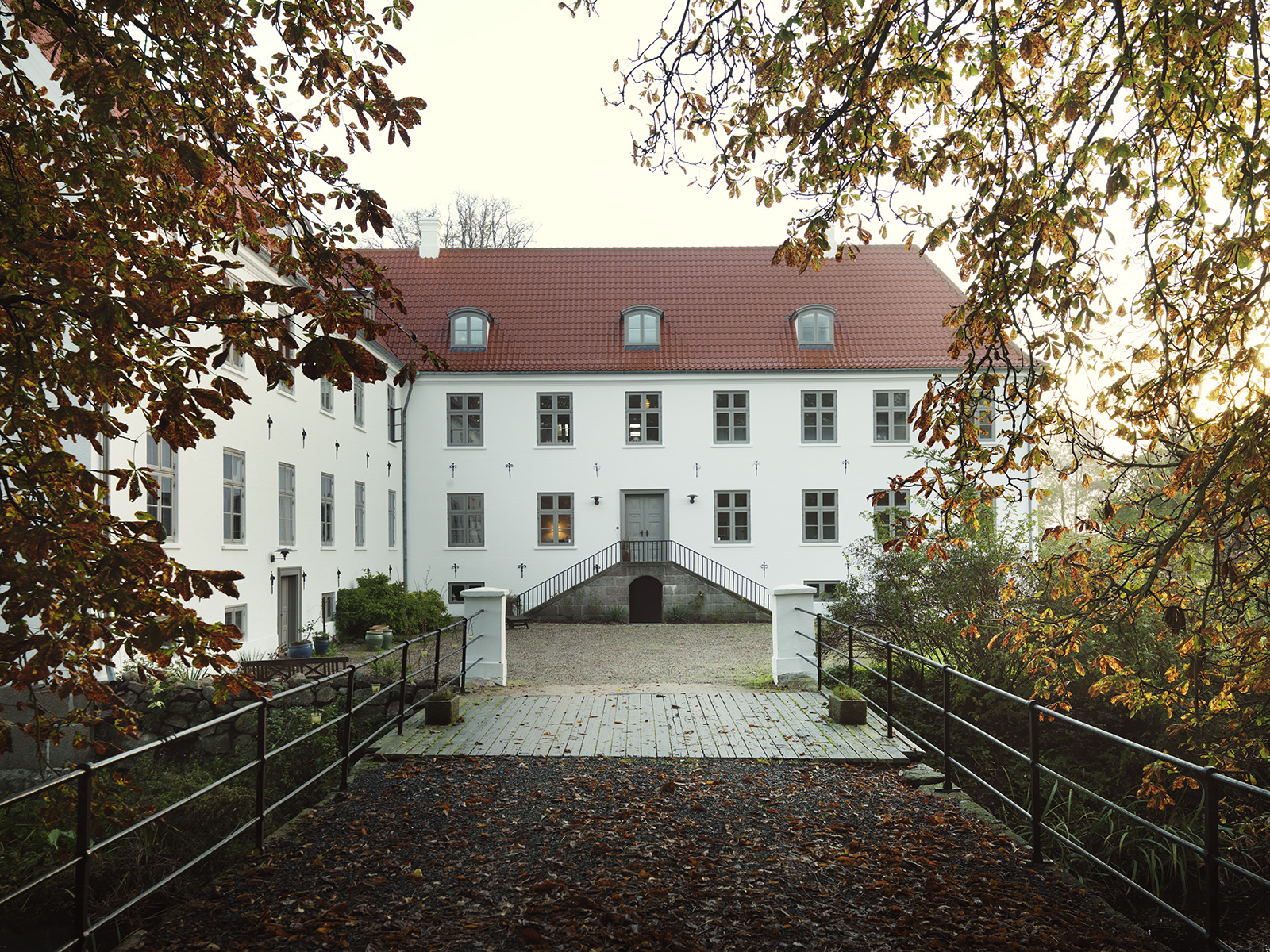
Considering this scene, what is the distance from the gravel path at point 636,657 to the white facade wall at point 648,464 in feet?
11.5

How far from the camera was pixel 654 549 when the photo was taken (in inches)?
1022

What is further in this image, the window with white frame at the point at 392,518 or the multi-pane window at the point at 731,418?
the multi-pane window at the point at 731,418

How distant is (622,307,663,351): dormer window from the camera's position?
27.2 m

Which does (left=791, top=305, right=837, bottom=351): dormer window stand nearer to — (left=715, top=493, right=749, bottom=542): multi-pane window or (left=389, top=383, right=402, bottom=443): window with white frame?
(left=715, top=493, right=749, bottom=542): multi-pane window

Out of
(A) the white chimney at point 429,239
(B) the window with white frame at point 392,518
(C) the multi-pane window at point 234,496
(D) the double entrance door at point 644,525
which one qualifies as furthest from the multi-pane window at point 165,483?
Result: (A) the white chimney at point 429,239

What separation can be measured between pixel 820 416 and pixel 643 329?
5.59m

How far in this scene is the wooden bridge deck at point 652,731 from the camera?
27.3 ft

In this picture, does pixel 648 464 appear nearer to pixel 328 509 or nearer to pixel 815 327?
pixel 815 327

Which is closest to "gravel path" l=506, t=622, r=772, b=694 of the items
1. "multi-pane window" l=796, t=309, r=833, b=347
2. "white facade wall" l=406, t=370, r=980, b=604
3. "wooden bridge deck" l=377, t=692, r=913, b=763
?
"wooden bridge deck" l=377, t=692, r=913, b=763

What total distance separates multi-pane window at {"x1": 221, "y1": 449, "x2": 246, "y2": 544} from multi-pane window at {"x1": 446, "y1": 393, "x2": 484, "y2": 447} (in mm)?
10663

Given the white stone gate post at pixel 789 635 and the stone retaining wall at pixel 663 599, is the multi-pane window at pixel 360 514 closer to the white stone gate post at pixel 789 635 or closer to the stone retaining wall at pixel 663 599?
the stone retaining wall at pixel 663 599

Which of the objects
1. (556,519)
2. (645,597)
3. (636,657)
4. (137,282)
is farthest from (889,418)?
(137,282)

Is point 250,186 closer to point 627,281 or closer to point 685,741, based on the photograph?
point 685,741

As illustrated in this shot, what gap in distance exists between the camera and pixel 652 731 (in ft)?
30.5
